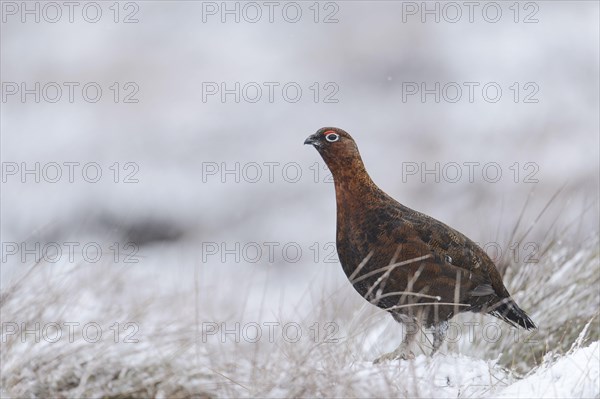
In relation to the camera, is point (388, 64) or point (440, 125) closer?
point (440, 125)

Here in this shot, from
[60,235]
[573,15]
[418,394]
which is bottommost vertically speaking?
[60,235]

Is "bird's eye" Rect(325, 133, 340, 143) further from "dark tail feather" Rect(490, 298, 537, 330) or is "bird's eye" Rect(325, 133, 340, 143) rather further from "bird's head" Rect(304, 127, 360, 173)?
"dark tail feather" Rect(490, 298, 537, 330)

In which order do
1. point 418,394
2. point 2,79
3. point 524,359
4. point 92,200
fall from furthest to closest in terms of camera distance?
point 2,79, point 92,200, point 524,359, point 418,394

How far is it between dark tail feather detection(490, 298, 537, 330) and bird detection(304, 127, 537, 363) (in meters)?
0.09

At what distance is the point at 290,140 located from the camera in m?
14.0

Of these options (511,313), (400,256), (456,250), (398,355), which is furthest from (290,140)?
(398,355)

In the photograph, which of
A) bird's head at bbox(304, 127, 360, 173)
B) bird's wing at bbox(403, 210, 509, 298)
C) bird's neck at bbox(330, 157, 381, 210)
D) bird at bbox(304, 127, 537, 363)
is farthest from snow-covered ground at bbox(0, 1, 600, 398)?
bird's head at bbox(304, 127, 360, 173)

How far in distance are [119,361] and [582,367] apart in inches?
69.9

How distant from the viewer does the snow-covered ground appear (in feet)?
23.3

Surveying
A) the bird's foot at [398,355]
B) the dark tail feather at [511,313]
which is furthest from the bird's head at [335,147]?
the dark tail feather at [511,313]

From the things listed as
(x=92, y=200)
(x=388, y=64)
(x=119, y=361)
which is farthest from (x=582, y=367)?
(x=388, y=64)

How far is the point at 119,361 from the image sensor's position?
3768 mm

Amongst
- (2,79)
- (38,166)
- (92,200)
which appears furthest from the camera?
(2,79)

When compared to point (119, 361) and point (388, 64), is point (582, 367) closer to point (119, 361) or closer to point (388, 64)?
point (119, 361)
